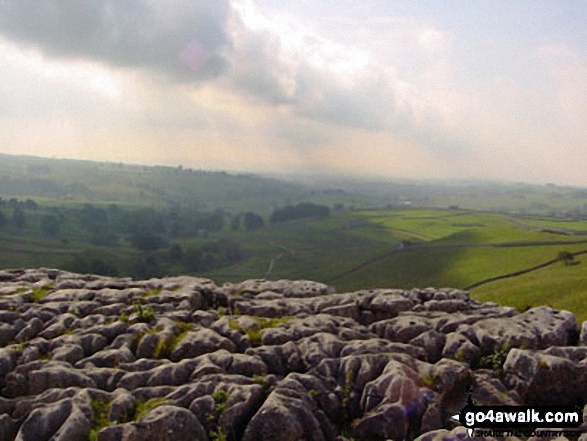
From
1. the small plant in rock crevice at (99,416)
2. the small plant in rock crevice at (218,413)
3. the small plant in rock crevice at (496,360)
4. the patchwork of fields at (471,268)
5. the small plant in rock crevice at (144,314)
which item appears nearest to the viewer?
the small plant in rock crevice at (99,416)

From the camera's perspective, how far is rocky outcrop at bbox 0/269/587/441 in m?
27.8

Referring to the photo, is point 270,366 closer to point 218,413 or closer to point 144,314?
point 218,413

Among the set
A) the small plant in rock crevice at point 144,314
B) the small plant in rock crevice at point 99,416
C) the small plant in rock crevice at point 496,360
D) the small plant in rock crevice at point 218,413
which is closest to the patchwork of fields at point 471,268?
the small plant in rock crevice at point 496,360

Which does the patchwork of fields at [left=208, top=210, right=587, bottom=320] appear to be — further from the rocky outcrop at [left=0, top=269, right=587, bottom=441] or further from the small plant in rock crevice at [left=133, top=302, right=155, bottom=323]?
the small plant in rock crevice at [left=133, top=302, right=155, bottom=323]

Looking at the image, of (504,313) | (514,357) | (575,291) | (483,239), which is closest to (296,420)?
(514,357)

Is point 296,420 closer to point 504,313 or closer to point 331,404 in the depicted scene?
point 331,404

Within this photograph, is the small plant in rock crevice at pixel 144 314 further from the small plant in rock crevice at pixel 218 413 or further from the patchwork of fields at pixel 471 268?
the patchwork of fields at pixel 471 268

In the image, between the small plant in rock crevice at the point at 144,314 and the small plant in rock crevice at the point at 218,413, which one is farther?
the small plant in rock crevice at the point at 144,314

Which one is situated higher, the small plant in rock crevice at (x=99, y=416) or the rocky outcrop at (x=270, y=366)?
the rocky outcrop at (x=270, y=366)

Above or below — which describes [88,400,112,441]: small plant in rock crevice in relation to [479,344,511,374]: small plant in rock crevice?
below

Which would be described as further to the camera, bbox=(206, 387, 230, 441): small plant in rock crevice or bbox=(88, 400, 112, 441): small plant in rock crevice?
bbox=(206, 387, 230, 441): small plant in rock crevice

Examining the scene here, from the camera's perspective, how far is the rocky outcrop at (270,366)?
1096 inches

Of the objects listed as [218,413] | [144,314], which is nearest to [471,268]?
[144,314]

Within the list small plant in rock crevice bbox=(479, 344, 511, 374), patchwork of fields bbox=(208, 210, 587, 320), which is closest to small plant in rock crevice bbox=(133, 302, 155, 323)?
small plant in rock crevice bbox=(479, 344, 511, 374)
